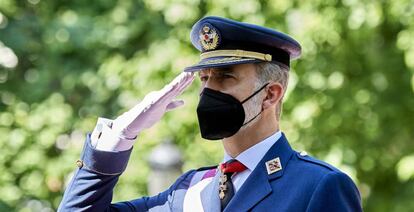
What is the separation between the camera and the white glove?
4.27 meters

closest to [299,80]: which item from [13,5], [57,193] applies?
[13,5]

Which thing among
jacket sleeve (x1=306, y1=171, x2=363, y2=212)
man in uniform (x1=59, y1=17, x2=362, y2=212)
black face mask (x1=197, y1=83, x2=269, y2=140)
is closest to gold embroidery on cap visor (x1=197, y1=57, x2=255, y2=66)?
man in uniform (x1=59, y1=17, x2=362, y2=212)

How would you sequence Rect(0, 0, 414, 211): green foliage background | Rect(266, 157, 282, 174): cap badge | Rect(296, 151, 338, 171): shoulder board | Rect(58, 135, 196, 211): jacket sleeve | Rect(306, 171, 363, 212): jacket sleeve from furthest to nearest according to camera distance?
Rect(0, 0, 414, 211): green foliage background
Rect(58, 135, 196, 211): jacket sleeve
Rect(266, 157, 282, 174): cap badge
Rect(296, 151, 338, 171): shoulder board
Rect(306, 171, 363, 212): jacket sleeve

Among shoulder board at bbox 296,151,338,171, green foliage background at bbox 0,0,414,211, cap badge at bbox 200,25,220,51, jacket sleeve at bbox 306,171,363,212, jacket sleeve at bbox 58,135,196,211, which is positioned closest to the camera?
jacket sleeve at bbox 306,171,363,212

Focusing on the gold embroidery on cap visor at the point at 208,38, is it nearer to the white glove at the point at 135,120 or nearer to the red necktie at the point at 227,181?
the white glove at the point at 135,120

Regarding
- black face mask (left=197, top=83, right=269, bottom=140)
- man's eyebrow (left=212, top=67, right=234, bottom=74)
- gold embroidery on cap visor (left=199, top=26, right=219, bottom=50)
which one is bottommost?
black face mask (left=197, top=83, right=269, bottom=140)

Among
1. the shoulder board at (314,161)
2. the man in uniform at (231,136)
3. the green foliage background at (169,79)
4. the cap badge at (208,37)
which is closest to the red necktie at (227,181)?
the man in uniform at (231,136)

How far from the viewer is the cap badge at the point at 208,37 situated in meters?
4.40

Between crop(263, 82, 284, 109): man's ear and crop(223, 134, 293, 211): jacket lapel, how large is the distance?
0.17 m

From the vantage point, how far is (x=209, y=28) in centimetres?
445

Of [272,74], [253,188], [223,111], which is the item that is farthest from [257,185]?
[272,74]

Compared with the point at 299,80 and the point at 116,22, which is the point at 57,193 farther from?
the point at 299,80

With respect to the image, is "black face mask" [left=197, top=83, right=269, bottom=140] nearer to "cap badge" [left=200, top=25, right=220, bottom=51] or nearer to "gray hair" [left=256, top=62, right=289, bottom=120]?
"gray hair" [left=256, top=62, right=289, bottom=120]

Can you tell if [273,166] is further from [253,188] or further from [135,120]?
[135,120]
